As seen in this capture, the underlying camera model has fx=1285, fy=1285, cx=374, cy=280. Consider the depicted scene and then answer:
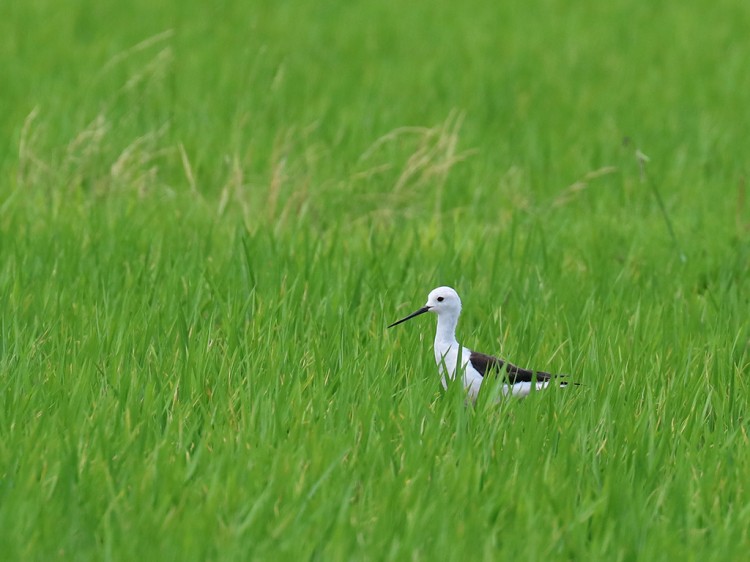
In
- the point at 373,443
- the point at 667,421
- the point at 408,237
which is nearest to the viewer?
the point at 373,443

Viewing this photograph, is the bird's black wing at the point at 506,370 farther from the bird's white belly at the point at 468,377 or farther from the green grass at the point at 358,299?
the green grass at the point at 358,299

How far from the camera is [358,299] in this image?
538 cm

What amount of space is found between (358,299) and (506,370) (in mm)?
1207

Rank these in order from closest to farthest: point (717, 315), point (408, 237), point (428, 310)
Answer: point (428, 310) → point (717, 315) → point (408, 237)

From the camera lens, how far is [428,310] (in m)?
4.58

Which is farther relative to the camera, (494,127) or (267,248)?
(494,127)

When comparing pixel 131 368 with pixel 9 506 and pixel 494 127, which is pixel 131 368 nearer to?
pixel 9 506

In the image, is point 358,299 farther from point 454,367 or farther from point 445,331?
point 454,367

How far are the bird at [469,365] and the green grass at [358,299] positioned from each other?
97 millimetres

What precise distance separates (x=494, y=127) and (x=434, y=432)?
5879 mm

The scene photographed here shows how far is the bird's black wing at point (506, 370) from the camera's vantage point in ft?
14.0

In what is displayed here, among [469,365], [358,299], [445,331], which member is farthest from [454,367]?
[358,299]

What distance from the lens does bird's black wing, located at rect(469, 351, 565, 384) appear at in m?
4.27

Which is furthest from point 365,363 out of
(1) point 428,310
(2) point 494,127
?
(2) point 494,127
